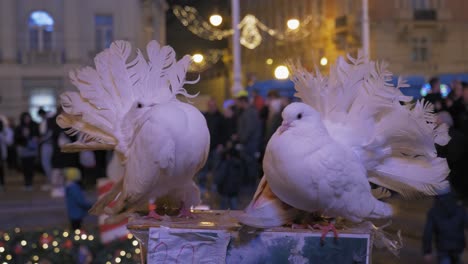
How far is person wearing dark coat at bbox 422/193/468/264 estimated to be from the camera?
725 cm

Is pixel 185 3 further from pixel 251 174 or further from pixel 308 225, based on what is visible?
pixel 308 225

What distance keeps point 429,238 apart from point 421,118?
3.78 m

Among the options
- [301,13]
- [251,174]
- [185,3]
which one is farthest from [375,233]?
[301,13]

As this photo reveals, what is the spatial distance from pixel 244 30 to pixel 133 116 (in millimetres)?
15395

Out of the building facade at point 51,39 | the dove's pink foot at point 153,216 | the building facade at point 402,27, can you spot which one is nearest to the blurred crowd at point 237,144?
the dove's pink foot at point 153,216

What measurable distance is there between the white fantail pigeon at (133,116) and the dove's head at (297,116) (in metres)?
0.45

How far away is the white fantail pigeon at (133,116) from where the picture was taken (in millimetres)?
3844

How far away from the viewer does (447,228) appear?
727 cm

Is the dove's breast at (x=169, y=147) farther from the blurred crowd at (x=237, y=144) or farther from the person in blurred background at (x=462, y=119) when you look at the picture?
the blurred crowd at (x=237, y=144)

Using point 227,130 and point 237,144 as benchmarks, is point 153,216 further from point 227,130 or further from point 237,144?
point 227,130

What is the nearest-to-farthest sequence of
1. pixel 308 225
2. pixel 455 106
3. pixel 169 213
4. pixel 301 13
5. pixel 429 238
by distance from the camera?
pixel 308 225
pixel 169 213
pixel 429 238
pixel 455 106
pixel 301 13

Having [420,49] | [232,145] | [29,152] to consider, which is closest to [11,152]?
[29,152]

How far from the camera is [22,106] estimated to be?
89.4 ft

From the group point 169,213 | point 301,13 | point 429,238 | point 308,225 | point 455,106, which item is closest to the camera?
point 308,225
